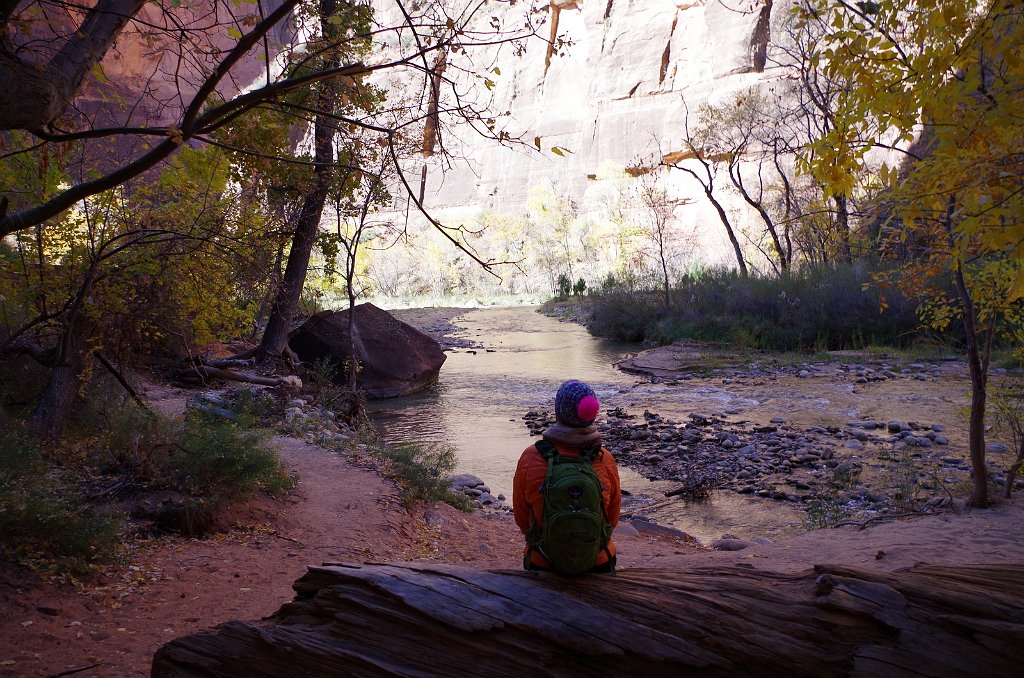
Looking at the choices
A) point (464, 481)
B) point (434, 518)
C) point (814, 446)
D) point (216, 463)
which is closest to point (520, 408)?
point (464, 481)

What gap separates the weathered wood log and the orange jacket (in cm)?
20

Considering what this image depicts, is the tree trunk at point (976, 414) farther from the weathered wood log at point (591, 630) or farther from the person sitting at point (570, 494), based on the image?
the person sitting at point (570, 494)

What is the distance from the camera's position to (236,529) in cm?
576

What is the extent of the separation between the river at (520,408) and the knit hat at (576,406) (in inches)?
177

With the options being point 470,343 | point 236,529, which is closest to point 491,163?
point 470,343

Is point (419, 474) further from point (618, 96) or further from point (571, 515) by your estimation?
point (618, 96)

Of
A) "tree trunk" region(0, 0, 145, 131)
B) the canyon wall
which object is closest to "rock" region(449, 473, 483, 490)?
"tree trunk" region(0, 0, 145, 131)

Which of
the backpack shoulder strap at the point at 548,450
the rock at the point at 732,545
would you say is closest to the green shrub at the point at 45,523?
the backpack shoulder strap at the point at 548,450

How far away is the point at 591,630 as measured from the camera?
2.60 meters

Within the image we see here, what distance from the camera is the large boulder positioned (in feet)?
45.6

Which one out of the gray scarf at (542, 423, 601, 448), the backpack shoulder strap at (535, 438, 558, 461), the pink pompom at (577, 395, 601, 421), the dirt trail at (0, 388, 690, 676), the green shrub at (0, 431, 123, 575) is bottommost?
the dirt trail at (0, 388, 690, 676)

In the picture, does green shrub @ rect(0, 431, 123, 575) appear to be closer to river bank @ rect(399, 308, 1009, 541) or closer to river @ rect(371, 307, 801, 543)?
river @ rect(371, 307, 801, 543)

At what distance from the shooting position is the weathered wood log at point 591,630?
102 inches

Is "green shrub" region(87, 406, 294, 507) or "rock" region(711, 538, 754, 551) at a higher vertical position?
"green shrub" region(87, 406, 294, 507)
